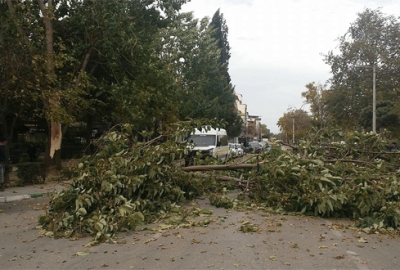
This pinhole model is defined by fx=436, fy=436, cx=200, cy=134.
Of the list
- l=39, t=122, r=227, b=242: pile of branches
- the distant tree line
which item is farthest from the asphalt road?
the distant tree line

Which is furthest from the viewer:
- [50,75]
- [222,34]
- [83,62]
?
[222,34]

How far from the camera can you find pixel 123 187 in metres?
8.55

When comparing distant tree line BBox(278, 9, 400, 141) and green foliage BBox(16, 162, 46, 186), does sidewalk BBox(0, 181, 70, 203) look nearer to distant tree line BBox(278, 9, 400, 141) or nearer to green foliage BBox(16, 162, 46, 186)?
green foliage BBox(16, 162, 46, 186)

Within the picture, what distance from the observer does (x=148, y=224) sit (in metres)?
8.24

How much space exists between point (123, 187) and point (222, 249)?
117 inches

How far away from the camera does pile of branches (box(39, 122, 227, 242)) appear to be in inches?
302

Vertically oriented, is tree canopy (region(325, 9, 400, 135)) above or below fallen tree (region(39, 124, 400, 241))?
above

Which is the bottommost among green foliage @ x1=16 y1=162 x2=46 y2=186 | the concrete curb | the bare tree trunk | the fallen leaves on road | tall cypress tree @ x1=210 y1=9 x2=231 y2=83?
the concrete curb

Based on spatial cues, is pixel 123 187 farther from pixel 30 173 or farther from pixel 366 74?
pixel 366 74

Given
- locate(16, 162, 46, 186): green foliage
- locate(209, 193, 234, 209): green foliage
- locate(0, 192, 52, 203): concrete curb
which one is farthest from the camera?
locate(16, 162, 46, 186): green foliage

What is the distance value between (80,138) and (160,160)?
32291mm

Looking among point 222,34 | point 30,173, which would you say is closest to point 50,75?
point 30,173

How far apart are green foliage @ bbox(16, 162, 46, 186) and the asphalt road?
8.83 metres

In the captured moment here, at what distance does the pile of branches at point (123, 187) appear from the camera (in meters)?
7.66
